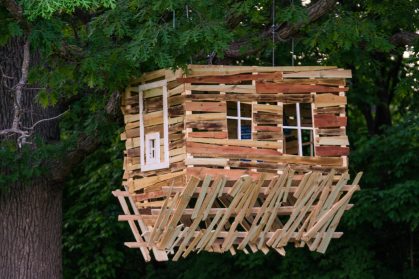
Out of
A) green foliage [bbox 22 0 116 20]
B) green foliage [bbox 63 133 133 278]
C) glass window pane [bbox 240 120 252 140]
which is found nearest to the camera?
green foliage [bbox 22 0 116 20]

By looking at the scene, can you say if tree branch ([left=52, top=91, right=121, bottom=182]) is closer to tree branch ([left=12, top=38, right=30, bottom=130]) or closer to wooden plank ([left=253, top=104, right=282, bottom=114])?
tree branch ([left=12, top=38, right=30, bottom=130])

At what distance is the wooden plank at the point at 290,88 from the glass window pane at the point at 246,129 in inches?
18.9

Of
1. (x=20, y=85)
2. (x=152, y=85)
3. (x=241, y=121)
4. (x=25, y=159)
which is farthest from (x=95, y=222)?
(x=152, y=85)

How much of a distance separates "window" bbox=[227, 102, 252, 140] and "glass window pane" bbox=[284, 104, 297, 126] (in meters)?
0.48

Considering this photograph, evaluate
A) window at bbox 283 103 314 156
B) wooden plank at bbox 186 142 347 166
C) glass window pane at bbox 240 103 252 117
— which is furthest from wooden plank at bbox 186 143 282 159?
window at bbox 283 103 314 156

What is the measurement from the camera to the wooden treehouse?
7.16m

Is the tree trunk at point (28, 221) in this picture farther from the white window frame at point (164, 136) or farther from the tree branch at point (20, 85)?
the white window frame at point (164, 136)

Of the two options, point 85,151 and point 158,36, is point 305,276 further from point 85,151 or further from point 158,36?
point 158,36

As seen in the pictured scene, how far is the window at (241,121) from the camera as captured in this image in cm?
758

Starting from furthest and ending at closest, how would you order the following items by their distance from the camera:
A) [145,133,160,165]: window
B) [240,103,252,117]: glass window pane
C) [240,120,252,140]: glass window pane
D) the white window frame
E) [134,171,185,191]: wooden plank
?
[240,103,252,117]: glass window pane < [240,120,252,140]: glass window pane < [145,133,160,165]: window < the white window frame < [134,171,185,191]: wooden plank

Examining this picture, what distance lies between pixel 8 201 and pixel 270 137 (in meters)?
3.51

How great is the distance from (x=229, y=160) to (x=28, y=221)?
11.0 feet

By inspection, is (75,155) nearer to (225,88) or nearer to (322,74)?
(225,88)

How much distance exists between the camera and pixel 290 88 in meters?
7.46
